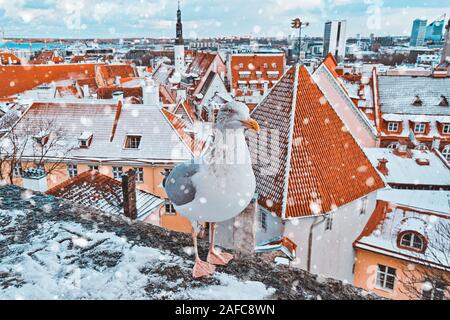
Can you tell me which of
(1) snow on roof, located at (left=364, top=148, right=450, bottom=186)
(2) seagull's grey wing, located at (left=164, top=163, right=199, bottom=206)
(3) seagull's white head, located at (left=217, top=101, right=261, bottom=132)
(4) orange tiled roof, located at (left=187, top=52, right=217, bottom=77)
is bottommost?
(1) snow on roof, located at (left=364, top=148, right=450, bottom=186)

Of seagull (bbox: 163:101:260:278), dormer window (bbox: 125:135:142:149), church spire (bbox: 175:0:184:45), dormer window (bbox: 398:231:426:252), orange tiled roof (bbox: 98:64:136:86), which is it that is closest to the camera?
seagull (bbox: 163:101:260:278)

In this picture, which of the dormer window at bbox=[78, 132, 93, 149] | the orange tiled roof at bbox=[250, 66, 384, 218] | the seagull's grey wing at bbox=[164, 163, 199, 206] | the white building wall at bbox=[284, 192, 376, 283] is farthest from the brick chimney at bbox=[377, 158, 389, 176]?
the seagull's grey wing at bbox=[164, 163, 199, 206]

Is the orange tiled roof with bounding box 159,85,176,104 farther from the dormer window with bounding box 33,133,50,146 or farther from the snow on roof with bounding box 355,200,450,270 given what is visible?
the snow on roof with bounding box 355,200,450,270

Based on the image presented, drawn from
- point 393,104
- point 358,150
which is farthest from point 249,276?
point 393,104

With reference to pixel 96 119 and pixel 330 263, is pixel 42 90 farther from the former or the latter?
pixel 330 263

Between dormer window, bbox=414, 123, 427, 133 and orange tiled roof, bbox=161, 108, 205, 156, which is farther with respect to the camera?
dormer window, bbox=414, 123, 427, 133
